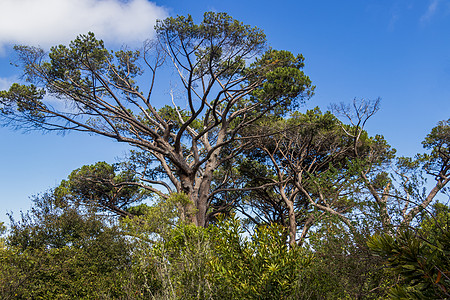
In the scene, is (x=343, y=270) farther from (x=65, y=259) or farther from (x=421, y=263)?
(x=65, y=259)

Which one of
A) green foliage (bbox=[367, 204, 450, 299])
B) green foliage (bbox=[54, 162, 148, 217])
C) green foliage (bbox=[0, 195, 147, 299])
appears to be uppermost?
green foliage (bbox=[54, 162, 148, 217])

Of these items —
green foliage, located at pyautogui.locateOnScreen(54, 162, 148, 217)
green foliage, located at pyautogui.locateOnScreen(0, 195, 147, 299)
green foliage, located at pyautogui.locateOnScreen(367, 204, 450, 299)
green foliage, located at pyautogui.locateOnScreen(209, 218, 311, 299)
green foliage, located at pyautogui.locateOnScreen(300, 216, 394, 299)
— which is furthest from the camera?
green foliage, located at pyautogui.locateOnScreen(54, 162, 148, 217)

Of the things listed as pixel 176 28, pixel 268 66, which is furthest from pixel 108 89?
pixel 268 66

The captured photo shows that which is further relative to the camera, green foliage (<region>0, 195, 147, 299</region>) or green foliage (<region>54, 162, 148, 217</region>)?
green foliage (<region>54, 162, 148, 217</region>)

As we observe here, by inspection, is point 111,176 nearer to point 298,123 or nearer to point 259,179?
point 259,179

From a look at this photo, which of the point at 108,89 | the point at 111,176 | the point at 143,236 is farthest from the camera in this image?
the point at 111,176

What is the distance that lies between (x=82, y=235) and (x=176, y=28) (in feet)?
29.3

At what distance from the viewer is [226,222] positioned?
5555 mm

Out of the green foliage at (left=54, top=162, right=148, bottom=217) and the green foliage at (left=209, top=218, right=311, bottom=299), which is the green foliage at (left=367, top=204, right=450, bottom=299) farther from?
the green foliage at (left=54, top=162, right=148, bottom=217)

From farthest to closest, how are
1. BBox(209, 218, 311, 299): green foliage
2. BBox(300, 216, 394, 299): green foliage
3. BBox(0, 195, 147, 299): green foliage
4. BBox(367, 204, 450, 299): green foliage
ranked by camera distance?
BBox(0, 195, 147, 299): green foliage
BBox(300, 216, 394, 299): green foliage
BBox(209, 218, 311, 299): green foliage
BBox(367, 204, 450, 299): green foliage

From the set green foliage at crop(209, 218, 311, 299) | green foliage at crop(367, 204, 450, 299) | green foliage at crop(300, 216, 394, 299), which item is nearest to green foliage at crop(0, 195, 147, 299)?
green foliage at crop(209, 218, 311, 299)

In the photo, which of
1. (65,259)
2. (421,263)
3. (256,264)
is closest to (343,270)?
(256,264)

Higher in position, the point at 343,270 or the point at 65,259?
the point at 65,259

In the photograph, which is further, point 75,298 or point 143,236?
point 143,236
